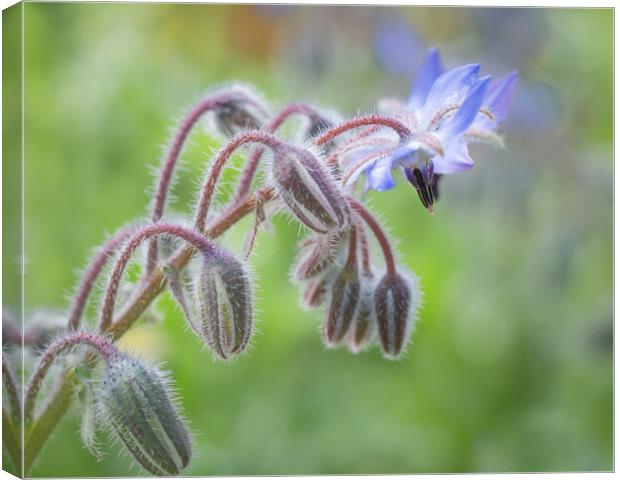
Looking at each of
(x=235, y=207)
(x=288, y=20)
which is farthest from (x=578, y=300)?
(x=235, y=207)

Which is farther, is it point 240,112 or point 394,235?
point 394,235

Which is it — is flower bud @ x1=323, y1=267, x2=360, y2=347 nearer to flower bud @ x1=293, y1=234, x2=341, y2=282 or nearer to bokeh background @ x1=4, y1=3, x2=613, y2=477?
flower bud @ x1=293, y1=234, x2=341, y2=282

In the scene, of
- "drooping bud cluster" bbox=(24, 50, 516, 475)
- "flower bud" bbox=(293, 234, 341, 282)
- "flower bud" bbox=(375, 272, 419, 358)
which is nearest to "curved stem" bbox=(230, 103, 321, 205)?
"drooping bud cluster" bbox=(24, 50, 516, 475)

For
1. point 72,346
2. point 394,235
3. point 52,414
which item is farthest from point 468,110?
point 394,235

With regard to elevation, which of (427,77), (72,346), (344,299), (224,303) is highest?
(427,77)

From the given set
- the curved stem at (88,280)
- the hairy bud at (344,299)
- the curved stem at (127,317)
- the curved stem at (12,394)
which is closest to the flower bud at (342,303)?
the hairy bud at (344,299)

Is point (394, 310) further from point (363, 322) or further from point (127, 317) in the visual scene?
point (127, 317)

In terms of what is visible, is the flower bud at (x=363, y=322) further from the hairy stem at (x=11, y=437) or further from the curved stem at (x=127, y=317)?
the hairy stem at (x=11, y=437)
